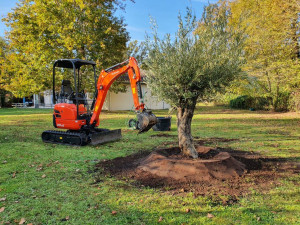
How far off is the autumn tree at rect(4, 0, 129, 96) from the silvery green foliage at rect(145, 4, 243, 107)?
13373 millimetres

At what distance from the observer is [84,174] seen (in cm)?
529

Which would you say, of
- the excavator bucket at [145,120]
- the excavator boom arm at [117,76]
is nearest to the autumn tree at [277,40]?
the excavator boom arm at [117,76]

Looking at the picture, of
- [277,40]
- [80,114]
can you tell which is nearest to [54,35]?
[80,114]

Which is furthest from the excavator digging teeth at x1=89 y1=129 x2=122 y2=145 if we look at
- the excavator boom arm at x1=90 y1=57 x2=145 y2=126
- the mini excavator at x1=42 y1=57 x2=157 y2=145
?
the excavator boom arm at x1=90 y1=57 x2=145 y2=126

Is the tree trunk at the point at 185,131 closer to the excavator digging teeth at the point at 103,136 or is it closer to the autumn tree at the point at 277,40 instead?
the excavator digging teeth at the point at 103,136

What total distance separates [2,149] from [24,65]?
1324cm

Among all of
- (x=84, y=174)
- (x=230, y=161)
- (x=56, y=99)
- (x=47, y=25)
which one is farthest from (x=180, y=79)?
(x=47, y=25)

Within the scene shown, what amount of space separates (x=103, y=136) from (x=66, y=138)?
122 cm

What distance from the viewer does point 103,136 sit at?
8.51 m

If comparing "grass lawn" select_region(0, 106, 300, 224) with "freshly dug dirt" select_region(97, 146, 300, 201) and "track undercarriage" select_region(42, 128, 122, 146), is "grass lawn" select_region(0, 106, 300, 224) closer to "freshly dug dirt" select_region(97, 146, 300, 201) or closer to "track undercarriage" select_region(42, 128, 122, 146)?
"freshly dug dirt" select_region(97, 146, 300, 201)

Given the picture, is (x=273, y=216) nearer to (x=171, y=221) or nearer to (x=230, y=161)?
(x=171, y=221)

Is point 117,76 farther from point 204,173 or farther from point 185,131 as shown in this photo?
point 204,173

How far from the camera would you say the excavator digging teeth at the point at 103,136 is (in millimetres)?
8129

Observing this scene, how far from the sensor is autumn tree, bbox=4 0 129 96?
701 inches
